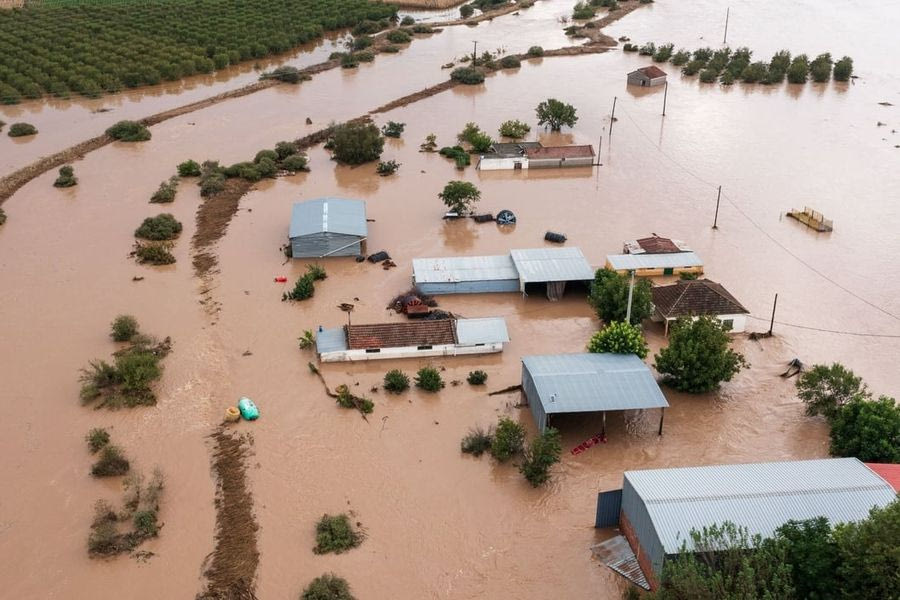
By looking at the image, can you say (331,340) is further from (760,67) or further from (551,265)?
(760,67)

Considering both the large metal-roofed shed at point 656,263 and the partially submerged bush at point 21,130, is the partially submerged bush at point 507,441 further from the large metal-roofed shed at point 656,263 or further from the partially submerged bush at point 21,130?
the partially submerged bush at point 21,130

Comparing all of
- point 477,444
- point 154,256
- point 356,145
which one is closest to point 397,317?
point 477,444

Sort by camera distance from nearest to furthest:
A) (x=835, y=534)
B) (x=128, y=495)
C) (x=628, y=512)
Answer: (x=835, y=534)
(x=628, y=512)
(x=128, y=495)

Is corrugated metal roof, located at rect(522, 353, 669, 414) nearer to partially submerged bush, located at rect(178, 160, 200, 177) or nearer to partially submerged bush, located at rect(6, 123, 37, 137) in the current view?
partially submerged bush, located at rect(178, 160, 200, 177)

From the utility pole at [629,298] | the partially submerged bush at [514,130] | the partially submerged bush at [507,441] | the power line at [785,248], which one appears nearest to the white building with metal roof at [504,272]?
the utility pole at [629,298]

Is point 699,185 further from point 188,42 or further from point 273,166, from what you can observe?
point 188,42

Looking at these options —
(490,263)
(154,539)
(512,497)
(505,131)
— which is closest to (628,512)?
(512,497)
